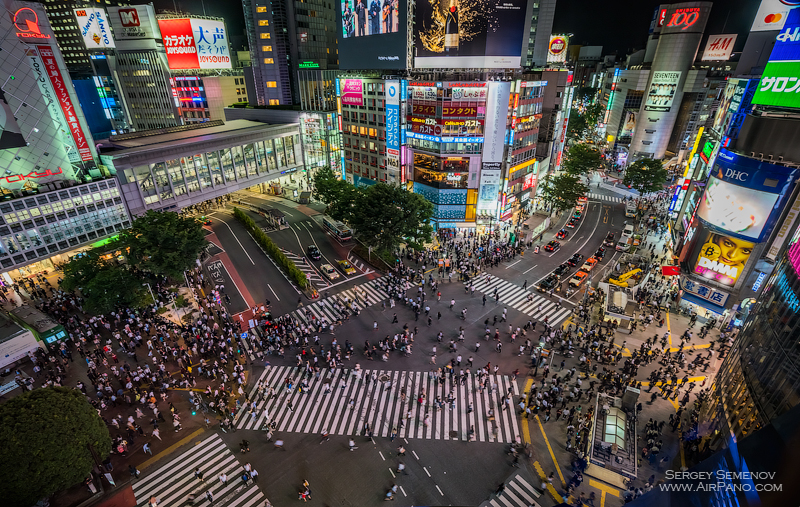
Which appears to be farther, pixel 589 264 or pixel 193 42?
pixel 193 42

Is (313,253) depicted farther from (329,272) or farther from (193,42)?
(193,42)

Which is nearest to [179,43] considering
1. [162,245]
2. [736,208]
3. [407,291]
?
[162,245]

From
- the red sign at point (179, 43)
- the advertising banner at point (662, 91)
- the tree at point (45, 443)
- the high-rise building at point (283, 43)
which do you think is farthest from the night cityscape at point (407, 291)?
the high-rise building at point (283, 43)

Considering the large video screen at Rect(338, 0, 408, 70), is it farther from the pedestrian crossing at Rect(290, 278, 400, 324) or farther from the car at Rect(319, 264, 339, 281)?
the pedestrian crossing at Rect(290, 278, 400, 324)

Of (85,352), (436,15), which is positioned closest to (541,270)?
(436,15)

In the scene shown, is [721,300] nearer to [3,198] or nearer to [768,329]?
[768,329]

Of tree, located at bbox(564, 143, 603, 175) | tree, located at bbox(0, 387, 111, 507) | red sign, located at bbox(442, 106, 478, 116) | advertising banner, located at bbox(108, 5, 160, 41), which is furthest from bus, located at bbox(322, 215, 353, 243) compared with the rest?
advertising banner, located at bbox(108, 5, 160, 41)
